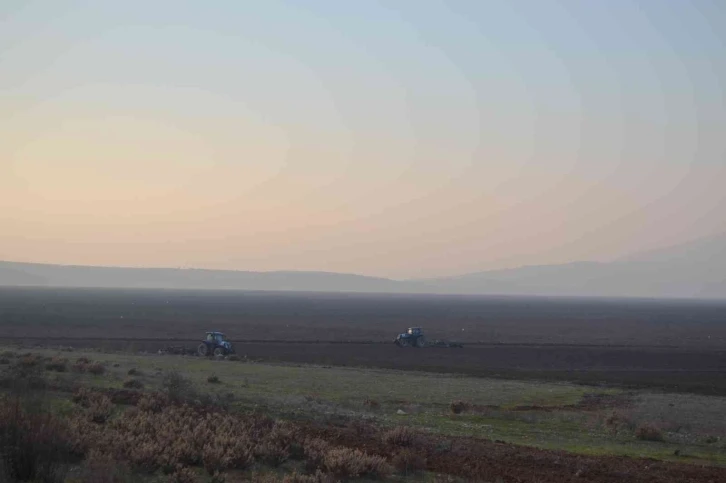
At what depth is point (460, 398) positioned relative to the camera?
33625 millimetres

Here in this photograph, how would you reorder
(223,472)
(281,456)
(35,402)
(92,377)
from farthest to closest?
1. (92,377)
2. (281,456)
3. (223,472)
4. (35,402)

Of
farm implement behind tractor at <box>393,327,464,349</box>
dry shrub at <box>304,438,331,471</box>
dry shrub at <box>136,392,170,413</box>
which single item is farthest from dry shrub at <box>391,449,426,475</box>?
farm implement behind tractor at <box>393,327,464,349</box>

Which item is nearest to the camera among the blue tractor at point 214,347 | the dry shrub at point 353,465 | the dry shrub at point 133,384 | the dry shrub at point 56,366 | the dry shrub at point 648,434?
the dry shrub at point 353,465

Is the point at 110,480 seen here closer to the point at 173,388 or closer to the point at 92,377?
the point at 173,388

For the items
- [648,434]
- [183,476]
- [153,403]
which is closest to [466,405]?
[648,434]

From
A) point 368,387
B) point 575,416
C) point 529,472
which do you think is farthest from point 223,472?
point 368,387

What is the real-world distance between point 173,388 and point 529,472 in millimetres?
12175

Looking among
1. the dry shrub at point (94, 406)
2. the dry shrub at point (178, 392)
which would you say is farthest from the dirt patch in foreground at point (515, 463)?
the dry shrub at point (94, 406)

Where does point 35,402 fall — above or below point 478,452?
above

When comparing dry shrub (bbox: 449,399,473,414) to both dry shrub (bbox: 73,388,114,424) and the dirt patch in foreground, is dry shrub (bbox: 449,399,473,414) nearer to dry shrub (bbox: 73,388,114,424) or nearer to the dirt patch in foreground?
the dirt patch in foreground

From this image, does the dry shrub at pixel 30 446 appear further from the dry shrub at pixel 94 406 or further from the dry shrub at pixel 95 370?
the dry shrub at pixel 95 370

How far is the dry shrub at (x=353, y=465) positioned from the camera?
47.8 ft

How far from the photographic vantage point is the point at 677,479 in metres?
16.2

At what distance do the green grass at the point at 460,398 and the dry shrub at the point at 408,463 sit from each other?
18.6 feet
